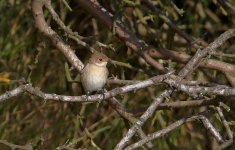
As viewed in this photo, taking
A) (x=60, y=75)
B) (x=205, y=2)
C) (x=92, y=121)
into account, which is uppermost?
(x=205, y=2)

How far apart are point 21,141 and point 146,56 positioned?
192 cm

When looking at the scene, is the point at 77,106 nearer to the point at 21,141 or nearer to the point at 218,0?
the point at 21,141

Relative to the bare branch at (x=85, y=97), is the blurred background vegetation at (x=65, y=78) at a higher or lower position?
lower

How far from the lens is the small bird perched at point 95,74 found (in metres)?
4.40

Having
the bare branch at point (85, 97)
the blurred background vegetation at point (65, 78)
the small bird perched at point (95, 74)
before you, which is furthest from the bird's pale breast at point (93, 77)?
the bare branch at point (85, 97)

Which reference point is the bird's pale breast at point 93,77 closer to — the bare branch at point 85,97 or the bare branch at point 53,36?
the bare branch at point 53,36

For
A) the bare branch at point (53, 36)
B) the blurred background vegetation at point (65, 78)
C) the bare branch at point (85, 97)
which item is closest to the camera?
the bare branch at point (85, 97)

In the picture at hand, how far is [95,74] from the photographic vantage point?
444 cm

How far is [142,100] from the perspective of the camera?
6.41 m

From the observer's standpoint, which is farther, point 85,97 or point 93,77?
point 93,77

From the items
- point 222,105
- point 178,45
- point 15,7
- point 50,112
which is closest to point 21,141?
point 50,112

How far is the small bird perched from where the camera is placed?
173 inches

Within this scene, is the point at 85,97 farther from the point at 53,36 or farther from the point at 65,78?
the point at 65,78

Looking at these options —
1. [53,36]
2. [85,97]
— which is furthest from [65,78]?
[85,97]
